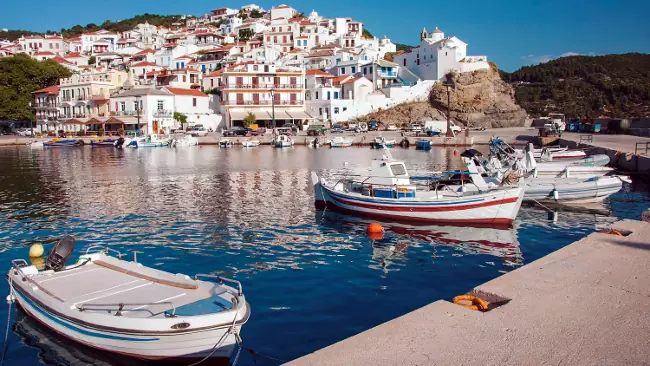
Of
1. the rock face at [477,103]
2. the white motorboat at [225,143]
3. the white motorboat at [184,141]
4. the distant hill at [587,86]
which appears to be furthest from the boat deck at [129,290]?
the distant hill at [587,86]

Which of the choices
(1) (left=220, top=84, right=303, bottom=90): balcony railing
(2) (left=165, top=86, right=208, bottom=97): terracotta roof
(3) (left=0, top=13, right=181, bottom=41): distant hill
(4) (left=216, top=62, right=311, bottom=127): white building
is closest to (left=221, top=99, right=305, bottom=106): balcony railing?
(4) (left=216, top=62, right=311, bottom=127): white building

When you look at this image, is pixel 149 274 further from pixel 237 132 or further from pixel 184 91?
pixel 184 91

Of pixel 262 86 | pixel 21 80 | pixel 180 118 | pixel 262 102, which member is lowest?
pixel 180 118

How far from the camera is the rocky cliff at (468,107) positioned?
280ft

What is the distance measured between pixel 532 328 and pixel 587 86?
176 meters

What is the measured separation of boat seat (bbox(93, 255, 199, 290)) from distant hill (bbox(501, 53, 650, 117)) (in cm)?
13557

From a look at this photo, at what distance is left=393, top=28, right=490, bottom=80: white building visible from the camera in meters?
90.3

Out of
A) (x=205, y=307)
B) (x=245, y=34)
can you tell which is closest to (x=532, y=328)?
(x=205, y=307)

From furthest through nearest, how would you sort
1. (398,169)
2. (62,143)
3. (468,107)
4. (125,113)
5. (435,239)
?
(468,107)
(125,113)
(62,143)
(398,169)
(435,239)

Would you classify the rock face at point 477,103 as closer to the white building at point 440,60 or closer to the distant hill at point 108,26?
the white building at point 440,60

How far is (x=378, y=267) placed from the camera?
1480cm

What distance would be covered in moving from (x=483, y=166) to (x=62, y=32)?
206 metres

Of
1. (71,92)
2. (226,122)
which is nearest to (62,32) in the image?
(71,92)

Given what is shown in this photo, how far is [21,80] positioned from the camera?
9138 centimetres
